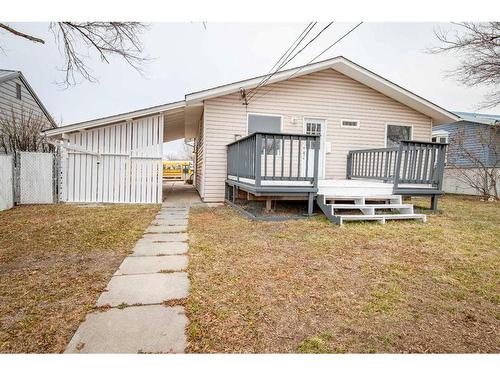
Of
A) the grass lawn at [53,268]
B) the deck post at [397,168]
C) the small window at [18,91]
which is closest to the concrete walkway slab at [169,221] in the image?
the grass lawn at [53,268]

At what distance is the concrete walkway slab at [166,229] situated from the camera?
4.89 m

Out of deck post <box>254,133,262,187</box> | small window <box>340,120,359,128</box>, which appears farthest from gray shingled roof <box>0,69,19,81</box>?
small window <box>340,120,359,128</box>

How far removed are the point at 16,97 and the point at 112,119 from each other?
8.15 meters

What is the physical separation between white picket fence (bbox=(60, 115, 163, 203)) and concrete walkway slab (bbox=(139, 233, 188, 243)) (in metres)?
3.97

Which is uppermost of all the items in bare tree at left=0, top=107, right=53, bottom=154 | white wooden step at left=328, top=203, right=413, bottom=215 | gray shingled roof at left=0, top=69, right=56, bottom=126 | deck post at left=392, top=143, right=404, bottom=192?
gray shingled roof at left=0, top=69, right=56, bottom=126

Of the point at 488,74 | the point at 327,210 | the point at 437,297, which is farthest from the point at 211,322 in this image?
the point at 488,74

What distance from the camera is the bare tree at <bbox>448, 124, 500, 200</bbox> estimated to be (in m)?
12.1

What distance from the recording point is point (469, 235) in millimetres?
4781

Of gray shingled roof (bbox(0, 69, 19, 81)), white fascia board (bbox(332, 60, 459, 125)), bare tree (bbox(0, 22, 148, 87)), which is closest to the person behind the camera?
bare tree (bbox(0, 22, 148, 87))

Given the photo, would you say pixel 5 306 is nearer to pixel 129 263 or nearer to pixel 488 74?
pixel 129 263

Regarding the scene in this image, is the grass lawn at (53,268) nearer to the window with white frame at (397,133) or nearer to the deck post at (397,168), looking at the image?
the deck post at (397,168)

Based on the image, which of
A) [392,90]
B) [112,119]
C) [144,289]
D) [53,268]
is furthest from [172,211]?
[392,90]

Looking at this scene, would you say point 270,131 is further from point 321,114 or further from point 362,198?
point 362,198

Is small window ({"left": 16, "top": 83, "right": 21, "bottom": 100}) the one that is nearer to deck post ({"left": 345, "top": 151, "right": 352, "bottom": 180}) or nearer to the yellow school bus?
the yellow school bus
